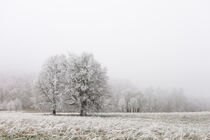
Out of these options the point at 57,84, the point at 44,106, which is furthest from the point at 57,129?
the point at 44,106

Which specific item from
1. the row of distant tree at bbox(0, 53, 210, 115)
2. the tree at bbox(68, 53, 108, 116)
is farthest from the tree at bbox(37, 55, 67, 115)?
the tree at bbox(68, 53, 108, 116)

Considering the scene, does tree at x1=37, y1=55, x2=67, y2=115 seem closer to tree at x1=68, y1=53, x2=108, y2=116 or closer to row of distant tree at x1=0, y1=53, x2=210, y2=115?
row of distant tree at x1=0, y1=53, x2=210, y2=115

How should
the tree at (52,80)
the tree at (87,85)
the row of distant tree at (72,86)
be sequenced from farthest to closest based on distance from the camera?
the tree at (52,80)
the row of distant tree at (72,86)
the tree at (87,85)

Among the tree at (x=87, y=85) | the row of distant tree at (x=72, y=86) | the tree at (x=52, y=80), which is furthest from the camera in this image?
the tree at (x=52, y=80)

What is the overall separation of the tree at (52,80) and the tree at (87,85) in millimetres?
3570

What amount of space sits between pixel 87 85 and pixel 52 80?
795 centimetres

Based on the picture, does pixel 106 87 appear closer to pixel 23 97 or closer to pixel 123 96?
pixel 123 96

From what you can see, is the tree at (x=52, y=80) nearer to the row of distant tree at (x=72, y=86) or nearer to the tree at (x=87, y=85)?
the row of distant tree at (x=72, y=86)

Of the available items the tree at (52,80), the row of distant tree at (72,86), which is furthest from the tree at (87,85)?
the tree at (52,80)

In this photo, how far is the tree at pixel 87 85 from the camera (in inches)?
1018

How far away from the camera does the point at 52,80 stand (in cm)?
2978

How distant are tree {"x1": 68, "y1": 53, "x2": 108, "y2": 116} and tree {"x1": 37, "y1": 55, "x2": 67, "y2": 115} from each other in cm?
357

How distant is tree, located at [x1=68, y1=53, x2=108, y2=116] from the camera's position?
2586cm

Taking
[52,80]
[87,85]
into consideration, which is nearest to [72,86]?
[87,85]
